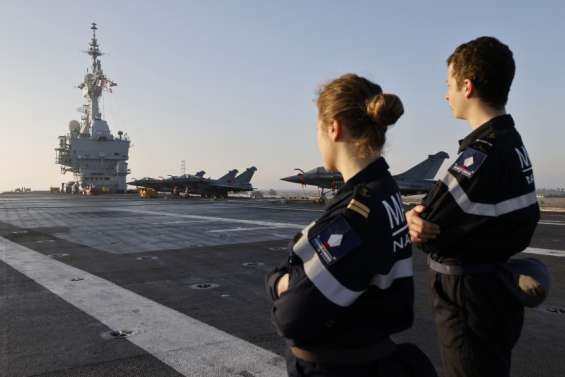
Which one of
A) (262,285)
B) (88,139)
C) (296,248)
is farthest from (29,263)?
(88,139)

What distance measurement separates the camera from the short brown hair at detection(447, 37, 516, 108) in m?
2.33

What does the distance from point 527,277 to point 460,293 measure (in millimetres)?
350

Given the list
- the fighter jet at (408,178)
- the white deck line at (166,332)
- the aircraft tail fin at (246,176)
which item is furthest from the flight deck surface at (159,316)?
the aircraft tail fin at (246,176)

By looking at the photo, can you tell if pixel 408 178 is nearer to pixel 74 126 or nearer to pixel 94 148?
pixel 94 148

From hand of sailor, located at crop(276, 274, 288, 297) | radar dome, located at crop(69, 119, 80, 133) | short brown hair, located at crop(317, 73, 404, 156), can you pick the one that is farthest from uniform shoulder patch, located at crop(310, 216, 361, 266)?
radar dome, located at crop(69, 119, 80, 133)

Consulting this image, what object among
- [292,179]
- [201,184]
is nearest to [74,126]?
[201,184]

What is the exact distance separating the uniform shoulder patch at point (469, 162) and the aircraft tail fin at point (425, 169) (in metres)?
36.5

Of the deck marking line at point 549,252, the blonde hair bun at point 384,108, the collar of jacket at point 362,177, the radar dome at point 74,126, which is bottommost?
the deck marking line at point 549,252

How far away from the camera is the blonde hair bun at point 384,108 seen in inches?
69.1

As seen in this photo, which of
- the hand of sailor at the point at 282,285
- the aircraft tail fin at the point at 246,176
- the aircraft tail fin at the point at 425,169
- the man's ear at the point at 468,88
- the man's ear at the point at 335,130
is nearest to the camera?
the hand of sailor at the point at 282,285

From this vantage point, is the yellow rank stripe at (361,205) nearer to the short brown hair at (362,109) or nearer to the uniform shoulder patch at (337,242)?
the uniform shoulder patch at (337,242)

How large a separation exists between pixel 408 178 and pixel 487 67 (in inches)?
1432

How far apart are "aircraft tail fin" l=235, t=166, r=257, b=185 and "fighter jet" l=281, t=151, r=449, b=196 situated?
19.1 m

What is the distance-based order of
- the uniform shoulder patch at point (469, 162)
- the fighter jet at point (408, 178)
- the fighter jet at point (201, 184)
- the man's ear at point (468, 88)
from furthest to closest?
the fighter jet at point (201, 184)
the fighter jet at point (408, 178)
the man's ear at point (468, 88)
the uniform shoulder patch at point (469, 162)
